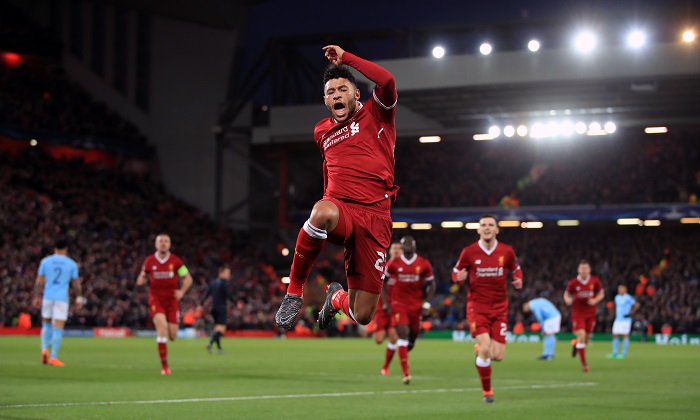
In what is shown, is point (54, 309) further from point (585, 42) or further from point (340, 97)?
point (585, 42)

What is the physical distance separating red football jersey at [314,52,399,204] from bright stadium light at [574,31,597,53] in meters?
35.7

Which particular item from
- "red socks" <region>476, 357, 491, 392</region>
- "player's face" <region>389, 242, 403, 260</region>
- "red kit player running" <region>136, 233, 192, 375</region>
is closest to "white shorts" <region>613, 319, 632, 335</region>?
"player's face" <region>389, 242, 403, 260</region>

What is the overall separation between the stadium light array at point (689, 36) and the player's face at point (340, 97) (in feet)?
118

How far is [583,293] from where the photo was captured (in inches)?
1007

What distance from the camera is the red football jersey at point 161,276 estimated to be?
20.3 metres

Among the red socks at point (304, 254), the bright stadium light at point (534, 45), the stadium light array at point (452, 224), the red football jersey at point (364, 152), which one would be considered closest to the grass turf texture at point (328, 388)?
the red socks at point (304, 254)

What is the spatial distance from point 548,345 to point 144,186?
109 feet

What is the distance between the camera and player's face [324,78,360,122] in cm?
924

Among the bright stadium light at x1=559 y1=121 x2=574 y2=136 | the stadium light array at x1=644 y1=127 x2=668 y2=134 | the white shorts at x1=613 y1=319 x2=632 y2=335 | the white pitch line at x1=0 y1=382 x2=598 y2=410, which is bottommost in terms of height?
the white pitch line at x1=0 y1=382 x2=598 y2=410

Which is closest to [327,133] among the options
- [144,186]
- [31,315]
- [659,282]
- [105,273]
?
[31,315]

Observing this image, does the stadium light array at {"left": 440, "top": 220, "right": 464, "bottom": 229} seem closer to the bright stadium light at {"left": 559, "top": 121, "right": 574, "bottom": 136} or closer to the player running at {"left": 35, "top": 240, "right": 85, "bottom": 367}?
the bright stadium light at {"left": 559, "top": 121, "right": 574, "bottom": 136}

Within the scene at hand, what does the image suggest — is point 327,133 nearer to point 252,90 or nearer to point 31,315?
point 31,315

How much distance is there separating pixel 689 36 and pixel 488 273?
97.2 feet

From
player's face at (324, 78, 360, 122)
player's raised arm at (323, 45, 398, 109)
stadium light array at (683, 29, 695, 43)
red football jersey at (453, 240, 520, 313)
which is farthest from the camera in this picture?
stadium light array at (683, 29, 695, 43)
